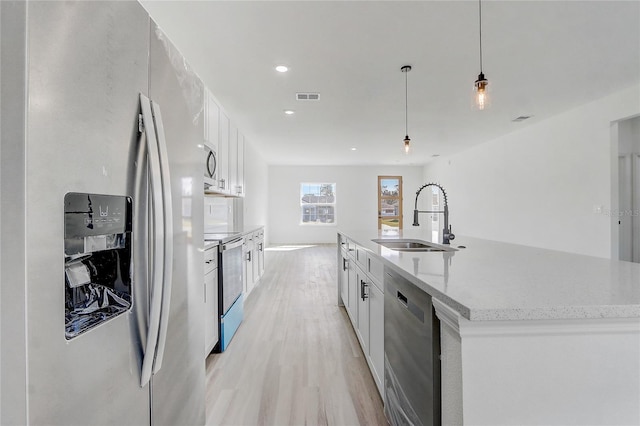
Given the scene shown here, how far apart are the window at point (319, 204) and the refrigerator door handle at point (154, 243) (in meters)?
9.46

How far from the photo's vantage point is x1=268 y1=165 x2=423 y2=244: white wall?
10.3 metres

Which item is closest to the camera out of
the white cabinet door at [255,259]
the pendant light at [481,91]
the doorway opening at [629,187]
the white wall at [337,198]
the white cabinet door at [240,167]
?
the pendant light at [481,91]

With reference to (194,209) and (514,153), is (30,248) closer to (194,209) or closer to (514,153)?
(194,209)

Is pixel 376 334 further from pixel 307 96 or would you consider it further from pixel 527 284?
pixel 307 96

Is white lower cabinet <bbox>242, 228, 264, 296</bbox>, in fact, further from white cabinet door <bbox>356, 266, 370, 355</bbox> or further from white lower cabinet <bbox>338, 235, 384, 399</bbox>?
white cabinet door <bbox>356, 266, 370, 355</bbox>

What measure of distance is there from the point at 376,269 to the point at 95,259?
1.44 meters

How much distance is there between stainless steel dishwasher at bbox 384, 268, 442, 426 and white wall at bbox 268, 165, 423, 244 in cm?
875

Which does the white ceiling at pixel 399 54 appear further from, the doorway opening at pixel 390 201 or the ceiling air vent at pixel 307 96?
the doorway opening at pixel 390 201

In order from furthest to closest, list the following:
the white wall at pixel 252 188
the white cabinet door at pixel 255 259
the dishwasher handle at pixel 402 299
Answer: the white wall at pixel 252 188
the white cabinet door at pixel 255 259
the dishwasher handle at pixel 402 299

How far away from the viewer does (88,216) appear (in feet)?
2.56

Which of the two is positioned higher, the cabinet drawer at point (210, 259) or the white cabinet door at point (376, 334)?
the cabinet drawer at point (210, 259)

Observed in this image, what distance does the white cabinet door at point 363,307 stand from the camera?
86.4 inches

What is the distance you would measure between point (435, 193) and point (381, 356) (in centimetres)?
868

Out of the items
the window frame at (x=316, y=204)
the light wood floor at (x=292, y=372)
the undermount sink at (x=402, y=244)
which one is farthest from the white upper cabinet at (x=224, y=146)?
the window frame at (x=316, y=204)
